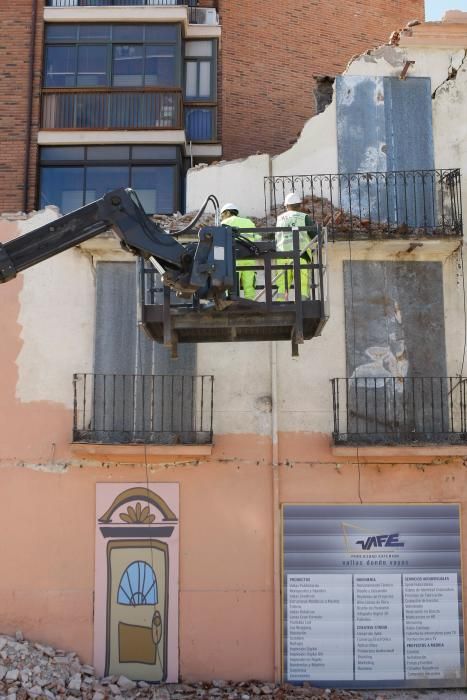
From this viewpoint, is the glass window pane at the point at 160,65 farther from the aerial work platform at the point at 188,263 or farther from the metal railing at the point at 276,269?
the aerial work platform at the point at 188,263

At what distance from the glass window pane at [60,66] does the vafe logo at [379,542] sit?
40.3ft

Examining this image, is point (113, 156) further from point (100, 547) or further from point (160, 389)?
point (100, 547)

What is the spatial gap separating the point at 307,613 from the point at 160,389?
4.00 meters

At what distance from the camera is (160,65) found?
1939 centimetres

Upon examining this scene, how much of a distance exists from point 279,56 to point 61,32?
5.18 m

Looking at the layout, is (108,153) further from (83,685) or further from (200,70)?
(83,685)

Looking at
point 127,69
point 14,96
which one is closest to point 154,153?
point 127,69

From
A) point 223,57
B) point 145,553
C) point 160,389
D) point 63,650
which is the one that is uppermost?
point 223,57

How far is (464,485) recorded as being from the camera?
1323cm

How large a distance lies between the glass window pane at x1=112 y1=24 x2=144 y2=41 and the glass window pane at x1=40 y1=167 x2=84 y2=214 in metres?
3.15

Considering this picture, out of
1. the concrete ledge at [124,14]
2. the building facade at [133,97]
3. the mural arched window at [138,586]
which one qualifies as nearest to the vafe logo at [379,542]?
the mural arched window at [138,586]

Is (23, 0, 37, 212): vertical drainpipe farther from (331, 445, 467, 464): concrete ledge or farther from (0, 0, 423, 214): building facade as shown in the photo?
(331, 445, 467, 464): concrete ledge

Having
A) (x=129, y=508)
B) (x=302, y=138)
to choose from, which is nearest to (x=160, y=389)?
(x=129, y=508)

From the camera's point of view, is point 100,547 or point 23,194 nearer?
point 100,547
